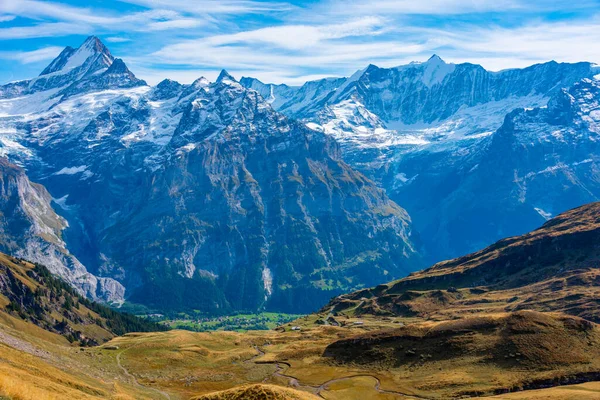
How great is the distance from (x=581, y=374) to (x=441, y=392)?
2915 cm

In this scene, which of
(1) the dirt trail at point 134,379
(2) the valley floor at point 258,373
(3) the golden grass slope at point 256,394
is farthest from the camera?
(1) the dirt trail at point 134,379

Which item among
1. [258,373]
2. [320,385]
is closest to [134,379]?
[258,373]

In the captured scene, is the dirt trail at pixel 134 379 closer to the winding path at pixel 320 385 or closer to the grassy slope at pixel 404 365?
the grassy slope at pixel 404 365

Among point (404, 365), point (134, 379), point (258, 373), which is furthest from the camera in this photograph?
point (258, 373)

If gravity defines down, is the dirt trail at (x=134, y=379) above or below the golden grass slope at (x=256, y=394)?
below

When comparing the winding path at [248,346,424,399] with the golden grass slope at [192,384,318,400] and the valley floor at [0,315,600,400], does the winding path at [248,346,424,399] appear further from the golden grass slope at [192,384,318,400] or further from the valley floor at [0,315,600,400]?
the golden grass slope at [192,384,318,400]

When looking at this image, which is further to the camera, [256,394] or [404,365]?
[404,365]

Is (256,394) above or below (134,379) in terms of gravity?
above

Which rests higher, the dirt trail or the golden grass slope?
Answer: the golden grass slope

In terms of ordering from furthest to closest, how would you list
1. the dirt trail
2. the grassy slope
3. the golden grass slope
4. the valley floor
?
the dirt trail < the grassy slope < the valley floor < the golden grass slope

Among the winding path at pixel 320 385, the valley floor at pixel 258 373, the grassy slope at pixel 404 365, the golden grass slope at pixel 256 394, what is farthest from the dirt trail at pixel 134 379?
the golden grass slope at pixel 256 394

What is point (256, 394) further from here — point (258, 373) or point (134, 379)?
point (258, 373)

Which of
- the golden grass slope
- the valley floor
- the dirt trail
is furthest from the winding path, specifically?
the golden grass slope

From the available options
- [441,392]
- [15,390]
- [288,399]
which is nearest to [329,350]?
[441,392]
